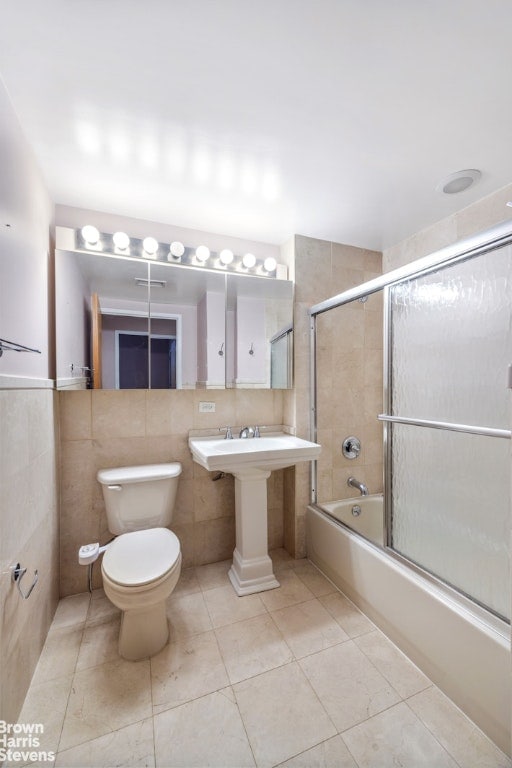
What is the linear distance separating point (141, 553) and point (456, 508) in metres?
1.49

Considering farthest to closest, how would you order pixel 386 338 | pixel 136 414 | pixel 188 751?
pixel 136 414, pixel 386 338, pixel 188 751

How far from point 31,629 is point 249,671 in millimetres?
923

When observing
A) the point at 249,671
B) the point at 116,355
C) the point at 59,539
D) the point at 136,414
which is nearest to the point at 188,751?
the point at 249,671

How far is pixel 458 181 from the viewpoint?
1566mm

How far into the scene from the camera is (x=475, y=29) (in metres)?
0.91

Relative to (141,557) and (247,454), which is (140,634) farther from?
(247,454)

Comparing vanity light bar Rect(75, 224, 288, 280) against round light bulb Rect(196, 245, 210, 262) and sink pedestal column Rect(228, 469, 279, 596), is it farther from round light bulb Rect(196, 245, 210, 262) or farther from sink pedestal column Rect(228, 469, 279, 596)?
sink pedestal column Rect(228, 469, 279, 596)

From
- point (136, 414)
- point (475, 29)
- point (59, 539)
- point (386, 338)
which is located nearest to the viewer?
point (475, 29)

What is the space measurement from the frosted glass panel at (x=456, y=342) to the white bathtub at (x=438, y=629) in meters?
0.72

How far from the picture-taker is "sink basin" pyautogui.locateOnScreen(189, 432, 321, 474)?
1623 mm

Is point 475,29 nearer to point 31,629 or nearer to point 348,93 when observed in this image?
point 348,93

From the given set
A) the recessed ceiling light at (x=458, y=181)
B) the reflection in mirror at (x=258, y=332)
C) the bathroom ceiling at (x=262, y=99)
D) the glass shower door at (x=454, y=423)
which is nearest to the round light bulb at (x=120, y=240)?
the bathroom ceiling at (x=262, y=99)

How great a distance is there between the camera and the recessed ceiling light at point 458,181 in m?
1.50

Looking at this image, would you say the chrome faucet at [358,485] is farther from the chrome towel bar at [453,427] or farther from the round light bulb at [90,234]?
the round light bulb at [90,234]
